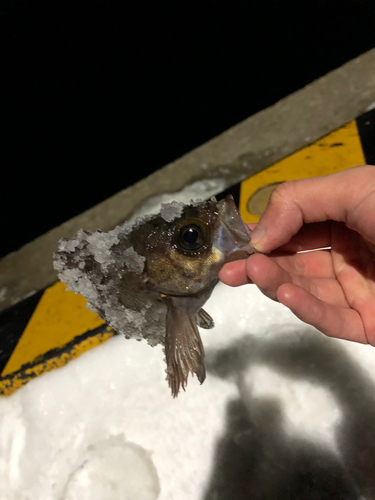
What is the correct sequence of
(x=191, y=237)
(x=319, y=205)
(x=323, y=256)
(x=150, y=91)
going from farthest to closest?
1. (x=150, y=91)
2. (x=323, y=256)
3. (x=319, y=205)
4. (x=191, y=237)

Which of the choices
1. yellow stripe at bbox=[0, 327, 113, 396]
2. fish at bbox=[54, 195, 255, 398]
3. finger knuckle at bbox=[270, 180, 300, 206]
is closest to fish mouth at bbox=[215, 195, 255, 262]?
fish at bbox=[54, 195, 255, 398]

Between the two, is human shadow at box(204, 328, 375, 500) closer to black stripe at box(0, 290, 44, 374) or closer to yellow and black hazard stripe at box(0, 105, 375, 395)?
yellow and black hazard stripe at box(0, 105, 375, 395)

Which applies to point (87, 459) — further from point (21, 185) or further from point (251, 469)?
point (21, 185)

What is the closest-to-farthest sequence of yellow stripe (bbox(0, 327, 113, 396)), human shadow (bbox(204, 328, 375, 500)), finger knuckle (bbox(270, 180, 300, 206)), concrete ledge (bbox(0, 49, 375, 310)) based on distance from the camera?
finger knuckle (bbox(270, 180, 300, 206)) < human shadow (bbox(204, 328, 375, 500)) < yellow stripe (bbox(0, 327, 113, 396)) < concrete ledge (bbox(0, 49, 375, 310))

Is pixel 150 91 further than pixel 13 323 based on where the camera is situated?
Yes

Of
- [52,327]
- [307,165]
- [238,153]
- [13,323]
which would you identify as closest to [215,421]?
[52,327]

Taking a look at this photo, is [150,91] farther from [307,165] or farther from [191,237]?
[191,237]

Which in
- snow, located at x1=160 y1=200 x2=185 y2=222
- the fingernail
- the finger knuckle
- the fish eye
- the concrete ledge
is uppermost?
snow, located at x1=160 y1=200 x2=185 y2=222

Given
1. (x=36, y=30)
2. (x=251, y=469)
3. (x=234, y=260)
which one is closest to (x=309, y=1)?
(x=36, y=30)
